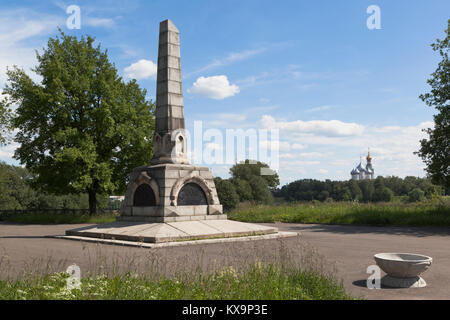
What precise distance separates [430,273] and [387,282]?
1.69 metres

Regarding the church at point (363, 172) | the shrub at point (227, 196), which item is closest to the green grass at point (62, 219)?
the shrub at point (227, 196)

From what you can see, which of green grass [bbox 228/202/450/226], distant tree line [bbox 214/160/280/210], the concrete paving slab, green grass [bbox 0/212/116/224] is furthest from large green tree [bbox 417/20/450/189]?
distant tree line [bbox 214/160/280/210]

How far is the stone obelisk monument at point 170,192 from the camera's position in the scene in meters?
15.1

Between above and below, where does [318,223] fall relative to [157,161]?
below

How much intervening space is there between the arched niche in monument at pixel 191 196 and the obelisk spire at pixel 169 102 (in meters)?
1.30

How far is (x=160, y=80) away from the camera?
1817 cm

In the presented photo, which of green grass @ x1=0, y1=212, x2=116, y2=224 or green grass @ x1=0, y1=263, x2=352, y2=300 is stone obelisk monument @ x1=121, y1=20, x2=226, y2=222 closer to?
green grass @ x1=0, y1=263, x2=352, y2=300

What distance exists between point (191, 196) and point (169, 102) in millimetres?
4252

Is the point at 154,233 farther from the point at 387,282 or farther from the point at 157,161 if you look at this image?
the point at 387,282

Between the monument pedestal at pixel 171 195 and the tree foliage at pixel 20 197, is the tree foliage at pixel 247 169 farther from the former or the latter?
the monument pedestal at pixel 171 195

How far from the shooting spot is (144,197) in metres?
16.9

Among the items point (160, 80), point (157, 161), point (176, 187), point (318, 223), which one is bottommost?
point (318, 223)

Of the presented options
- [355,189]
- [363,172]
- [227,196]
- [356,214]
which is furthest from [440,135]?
[363,172]
